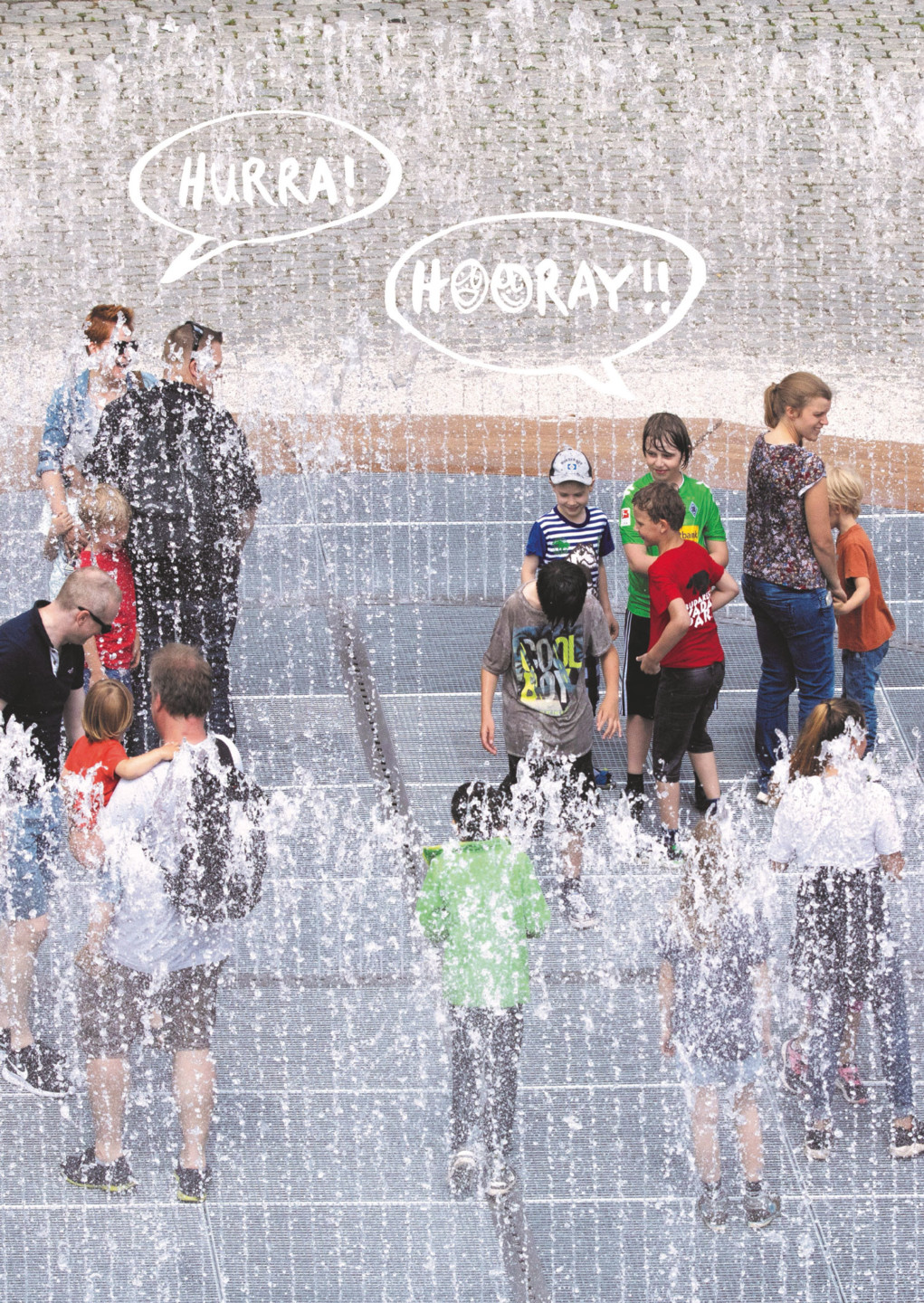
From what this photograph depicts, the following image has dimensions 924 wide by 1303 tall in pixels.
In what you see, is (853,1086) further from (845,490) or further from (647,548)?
(845,490)

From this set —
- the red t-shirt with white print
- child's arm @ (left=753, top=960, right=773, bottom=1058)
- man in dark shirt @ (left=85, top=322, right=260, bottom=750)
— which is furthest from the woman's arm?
child's arm @ (left=753, top=960, right=773, bottom=1058)

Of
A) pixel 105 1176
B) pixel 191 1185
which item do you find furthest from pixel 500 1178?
pixel 105 1176

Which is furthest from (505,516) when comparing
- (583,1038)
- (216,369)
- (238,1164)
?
→ (238,1164)

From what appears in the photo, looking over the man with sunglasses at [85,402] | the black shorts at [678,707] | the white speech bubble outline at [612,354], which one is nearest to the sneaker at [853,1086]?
the black shorts at [678,707]

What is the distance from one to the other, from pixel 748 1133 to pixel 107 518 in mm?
2690

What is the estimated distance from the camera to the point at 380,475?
34.0 feet

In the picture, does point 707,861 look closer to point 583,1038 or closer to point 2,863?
point 583,1038

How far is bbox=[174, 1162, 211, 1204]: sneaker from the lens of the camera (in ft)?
12.7

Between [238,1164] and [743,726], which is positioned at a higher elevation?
[743,726]

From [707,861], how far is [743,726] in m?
2.78

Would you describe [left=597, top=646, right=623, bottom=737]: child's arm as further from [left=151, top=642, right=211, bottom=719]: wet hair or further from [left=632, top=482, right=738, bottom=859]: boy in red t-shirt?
[left=151, top=642, right=211, bottom=719]: wet hair

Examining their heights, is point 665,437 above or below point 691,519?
above

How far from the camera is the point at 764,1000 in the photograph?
3.86m

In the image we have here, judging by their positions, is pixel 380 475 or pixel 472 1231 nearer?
pixel 472 1231
